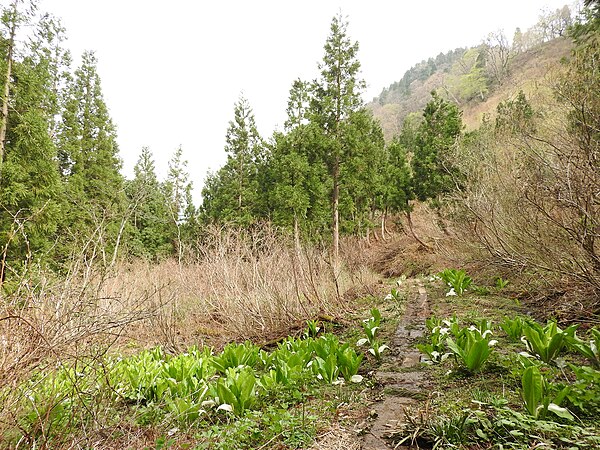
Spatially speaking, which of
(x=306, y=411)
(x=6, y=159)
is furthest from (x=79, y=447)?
(x=6, y=159)

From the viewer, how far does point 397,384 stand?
347 cm

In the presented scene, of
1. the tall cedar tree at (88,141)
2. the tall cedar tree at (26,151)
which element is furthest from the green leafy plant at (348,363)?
the tall cedar tree at (88,141)

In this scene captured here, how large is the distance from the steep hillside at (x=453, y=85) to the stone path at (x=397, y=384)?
31335 mm

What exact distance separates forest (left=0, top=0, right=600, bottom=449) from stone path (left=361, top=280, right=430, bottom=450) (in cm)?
3

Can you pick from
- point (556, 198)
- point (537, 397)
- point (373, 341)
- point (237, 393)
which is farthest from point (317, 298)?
point (537, 397)

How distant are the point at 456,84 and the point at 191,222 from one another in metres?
58.3

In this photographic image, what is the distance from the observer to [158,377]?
4.03m

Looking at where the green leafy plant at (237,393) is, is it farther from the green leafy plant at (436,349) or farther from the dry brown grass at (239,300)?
the dry brown grass at (239,300)

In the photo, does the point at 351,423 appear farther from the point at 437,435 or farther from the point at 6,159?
the point at 6,159

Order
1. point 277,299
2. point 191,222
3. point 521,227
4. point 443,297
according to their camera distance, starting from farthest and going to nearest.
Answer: point 191,222, point 443,297, point 277,299, point 521,227

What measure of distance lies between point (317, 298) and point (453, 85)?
67475mm

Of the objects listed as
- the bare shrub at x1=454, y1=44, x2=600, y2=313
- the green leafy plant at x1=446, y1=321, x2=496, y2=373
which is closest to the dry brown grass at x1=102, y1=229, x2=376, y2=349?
the green leafy plant at x1=446, y1=321, x2=496, y2=373

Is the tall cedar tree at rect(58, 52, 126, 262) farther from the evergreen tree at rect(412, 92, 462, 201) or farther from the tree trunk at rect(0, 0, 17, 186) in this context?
the evergreen tree at rect(412, 92, 462, 201)

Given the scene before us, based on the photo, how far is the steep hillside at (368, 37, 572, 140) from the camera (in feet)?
145
